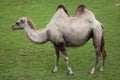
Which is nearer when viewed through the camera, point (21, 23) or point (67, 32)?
point (67, 32)

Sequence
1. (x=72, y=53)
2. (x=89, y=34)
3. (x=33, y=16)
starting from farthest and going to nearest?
(x=33, y=16), (x=72, y=53), (x=89, y=34)

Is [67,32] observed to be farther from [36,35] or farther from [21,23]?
[21,23]

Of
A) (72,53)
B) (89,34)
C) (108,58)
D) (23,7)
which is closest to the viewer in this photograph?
(89,34)

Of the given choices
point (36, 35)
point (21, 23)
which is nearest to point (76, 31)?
point (36, 35)

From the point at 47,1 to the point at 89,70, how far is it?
12635mm

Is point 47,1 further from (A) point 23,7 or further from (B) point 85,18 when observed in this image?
(B) point 85,18

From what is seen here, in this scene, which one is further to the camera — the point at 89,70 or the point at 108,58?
the point at 108,58

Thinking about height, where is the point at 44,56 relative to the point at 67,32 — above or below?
below

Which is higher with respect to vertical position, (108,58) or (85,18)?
(85,18)

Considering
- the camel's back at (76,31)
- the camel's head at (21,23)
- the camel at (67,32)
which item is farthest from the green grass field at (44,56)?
the camel's head at (21,23)

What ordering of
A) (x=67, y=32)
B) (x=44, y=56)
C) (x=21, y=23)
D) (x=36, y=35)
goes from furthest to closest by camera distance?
(x=44, y=56)
(x=21, y=23)
(x=36, y=35)
(x=67, y=32)

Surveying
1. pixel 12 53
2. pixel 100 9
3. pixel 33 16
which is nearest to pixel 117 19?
pixel 100 9

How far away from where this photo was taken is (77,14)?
9.69 metres

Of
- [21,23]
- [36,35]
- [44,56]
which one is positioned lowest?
[44,56]
